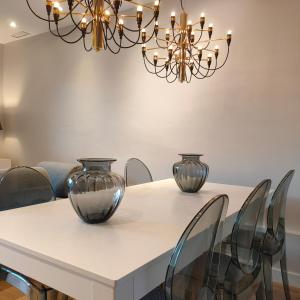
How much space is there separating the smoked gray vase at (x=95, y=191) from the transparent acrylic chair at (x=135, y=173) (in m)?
1.33

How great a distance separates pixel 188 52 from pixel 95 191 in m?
1.73

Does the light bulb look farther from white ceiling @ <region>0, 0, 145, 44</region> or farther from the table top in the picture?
the table top

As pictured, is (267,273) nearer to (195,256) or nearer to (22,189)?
(195,256)

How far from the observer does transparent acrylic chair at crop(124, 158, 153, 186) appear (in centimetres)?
273

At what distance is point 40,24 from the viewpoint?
4102 mm

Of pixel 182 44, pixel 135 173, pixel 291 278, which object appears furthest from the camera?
pixel 135 173

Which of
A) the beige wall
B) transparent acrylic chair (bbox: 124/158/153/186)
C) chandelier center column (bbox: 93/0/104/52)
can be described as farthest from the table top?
the beige wall

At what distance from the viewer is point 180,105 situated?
10.5 feet

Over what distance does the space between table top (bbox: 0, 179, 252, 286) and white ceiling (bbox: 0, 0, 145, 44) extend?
2.70m

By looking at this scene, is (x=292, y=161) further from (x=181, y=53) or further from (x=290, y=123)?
(x=181, y=53)

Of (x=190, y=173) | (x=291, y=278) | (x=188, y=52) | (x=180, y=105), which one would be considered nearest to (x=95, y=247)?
(x=190, y=173)

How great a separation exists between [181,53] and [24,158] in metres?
3.32

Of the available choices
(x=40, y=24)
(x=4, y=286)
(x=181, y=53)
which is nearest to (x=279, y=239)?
(x=181, y=53)

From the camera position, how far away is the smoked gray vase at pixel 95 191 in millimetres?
1324
